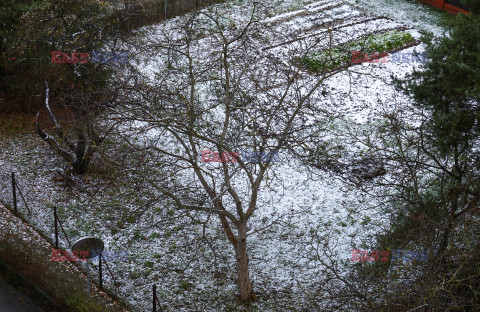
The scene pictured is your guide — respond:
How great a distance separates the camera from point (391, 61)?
20.1 metres

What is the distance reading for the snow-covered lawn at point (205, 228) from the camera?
1165cm

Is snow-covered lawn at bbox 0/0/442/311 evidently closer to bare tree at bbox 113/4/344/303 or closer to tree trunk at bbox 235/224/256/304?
tree trunk at bbox 235/224/256/304

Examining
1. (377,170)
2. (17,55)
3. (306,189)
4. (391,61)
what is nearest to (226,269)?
(306,189)

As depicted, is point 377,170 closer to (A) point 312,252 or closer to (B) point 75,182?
(A) point 312,252

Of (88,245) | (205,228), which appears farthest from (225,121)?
(205,228)

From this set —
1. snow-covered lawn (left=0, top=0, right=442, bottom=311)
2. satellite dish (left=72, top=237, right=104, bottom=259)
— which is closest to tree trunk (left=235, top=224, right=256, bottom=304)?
snow-covered lawn (left=0, top=0, right=442, bottom=311)

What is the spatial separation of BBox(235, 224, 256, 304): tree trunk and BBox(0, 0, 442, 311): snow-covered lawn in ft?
0.92

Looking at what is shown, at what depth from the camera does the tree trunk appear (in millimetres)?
10578

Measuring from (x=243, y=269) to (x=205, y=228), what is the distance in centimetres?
306

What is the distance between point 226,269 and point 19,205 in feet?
18.9

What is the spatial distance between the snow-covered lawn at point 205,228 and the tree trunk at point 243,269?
279 millimetres

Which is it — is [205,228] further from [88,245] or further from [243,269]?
[88,245]

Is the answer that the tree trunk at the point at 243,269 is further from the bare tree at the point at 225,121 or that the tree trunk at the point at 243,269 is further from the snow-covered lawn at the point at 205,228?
the snow-covered lawn at the point at 205,228

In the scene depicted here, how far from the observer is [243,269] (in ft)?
35.8
